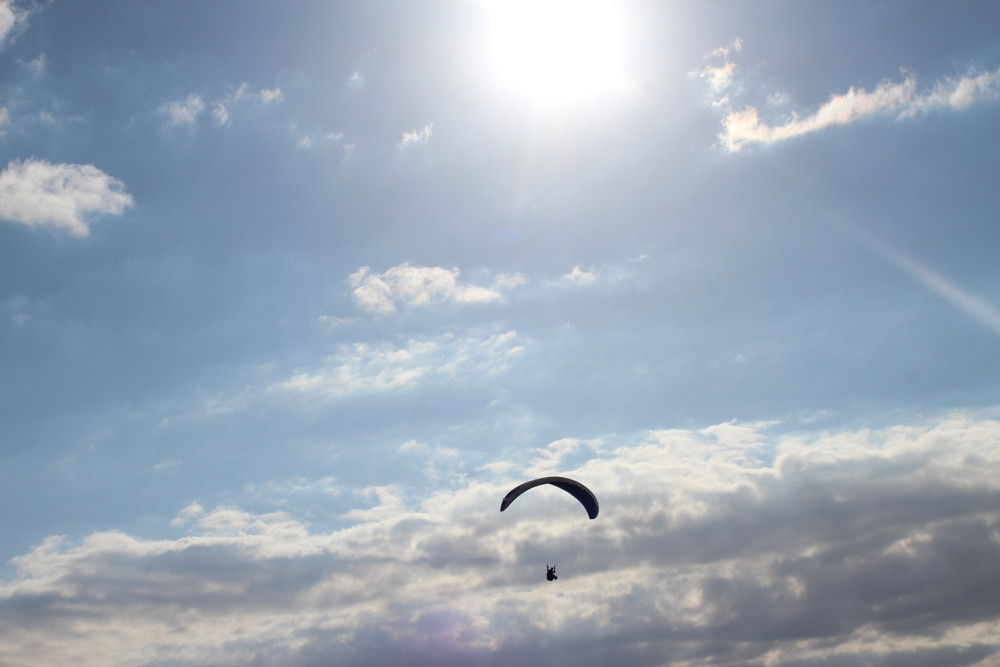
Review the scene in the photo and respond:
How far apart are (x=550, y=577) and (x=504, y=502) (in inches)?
752

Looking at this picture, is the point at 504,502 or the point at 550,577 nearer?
the point at 504,502

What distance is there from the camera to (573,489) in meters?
90.0

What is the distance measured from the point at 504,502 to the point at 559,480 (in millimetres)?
10320

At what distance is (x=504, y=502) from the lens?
83.2m

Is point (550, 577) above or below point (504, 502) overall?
below

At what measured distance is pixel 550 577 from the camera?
9362 cm

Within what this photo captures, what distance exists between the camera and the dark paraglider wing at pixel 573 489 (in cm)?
8703

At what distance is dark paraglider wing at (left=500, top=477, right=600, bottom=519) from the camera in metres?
87.0

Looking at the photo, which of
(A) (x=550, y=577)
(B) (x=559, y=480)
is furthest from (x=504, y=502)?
(A) (x=550, y=577)

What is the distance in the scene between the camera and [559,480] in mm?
89438

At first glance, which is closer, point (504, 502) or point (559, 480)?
point (504, 502)

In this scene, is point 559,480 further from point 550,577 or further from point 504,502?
point 550,577

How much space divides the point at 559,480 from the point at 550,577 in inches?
646

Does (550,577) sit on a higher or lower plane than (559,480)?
lower
